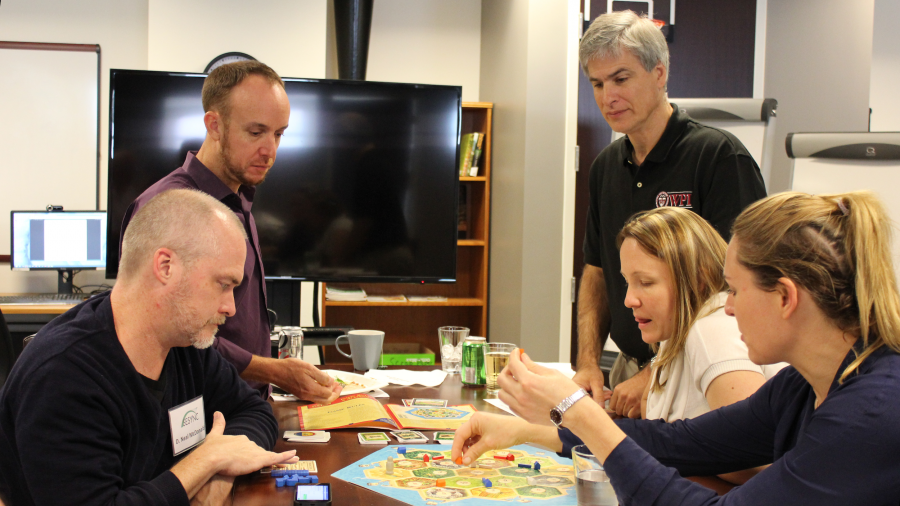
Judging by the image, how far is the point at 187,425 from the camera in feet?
4.21

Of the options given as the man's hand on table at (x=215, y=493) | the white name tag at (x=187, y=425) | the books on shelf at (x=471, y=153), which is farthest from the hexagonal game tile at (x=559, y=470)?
the books on shelf at (x=471, y=153)

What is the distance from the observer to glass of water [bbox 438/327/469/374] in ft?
7.11

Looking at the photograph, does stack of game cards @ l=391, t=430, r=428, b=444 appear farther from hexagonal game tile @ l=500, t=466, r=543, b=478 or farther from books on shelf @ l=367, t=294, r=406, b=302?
books on shelf @ l=367, t=294, r=406, b=302

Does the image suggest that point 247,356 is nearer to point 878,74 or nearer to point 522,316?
point 522,316

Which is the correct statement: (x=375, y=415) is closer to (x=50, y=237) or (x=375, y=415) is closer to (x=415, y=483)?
(x=415, y=483)

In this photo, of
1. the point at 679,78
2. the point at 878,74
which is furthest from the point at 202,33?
the point at 878,74

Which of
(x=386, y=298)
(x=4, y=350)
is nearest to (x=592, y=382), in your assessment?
(x=4, y=350)

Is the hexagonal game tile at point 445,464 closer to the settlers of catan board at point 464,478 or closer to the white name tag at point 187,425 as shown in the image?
the settlers of catan board at point 464,478

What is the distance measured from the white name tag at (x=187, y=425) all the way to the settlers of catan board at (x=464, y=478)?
0.98ft

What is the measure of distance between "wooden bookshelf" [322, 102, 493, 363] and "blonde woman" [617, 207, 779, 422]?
112 inches

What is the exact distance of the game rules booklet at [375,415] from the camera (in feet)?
4.93

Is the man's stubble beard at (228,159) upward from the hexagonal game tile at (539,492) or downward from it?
upward

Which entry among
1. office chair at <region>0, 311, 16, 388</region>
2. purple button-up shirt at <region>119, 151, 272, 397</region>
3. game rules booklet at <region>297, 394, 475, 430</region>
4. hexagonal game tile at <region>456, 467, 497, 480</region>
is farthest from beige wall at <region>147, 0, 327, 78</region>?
hexagonal game tile at <region>456, 467, 497, 480</region>

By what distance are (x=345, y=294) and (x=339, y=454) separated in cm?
273
